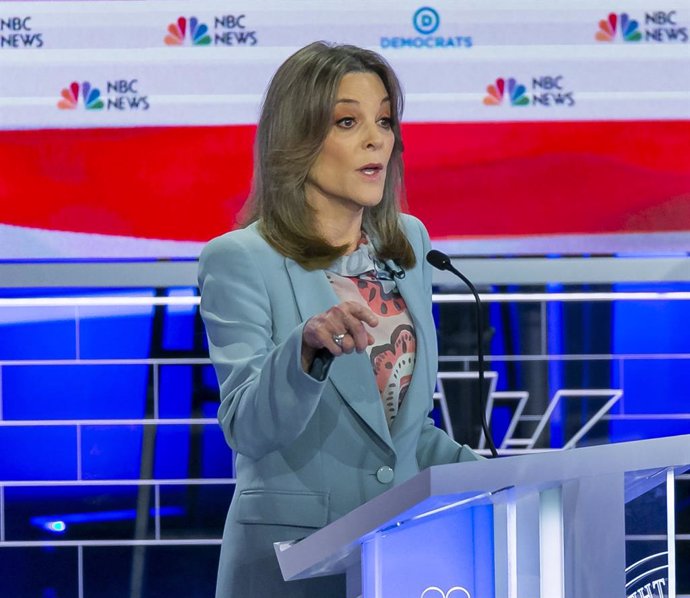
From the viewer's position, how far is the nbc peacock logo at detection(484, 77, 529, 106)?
312cm

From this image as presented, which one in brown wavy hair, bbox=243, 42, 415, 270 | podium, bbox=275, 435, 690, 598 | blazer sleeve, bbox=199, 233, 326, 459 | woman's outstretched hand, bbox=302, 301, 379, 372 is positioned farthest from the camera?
brown wavy hair, bbox=243, 42, 415, 270

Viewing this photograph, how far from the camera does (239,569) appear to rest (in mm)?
1681

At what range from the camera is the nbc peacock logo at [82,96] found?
310cm

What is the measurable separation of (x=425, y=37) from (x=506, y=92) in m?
0.28

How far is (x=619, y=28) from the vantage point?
10.2 feet

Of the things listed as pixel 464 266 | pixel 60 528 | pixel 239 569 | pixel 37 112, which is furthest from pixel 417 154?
pixel 239 569

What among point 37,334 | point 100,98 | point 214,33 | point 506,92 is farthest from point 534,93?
point 37,334

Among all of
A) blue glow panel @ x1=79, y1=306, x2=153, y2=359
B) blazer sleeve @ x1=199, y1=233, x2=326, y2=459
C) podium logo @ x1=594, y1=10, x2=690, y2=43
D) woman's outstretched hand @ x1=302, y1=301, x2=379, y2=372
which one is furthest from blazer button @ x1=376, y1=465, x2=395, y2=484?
podium logo @ x1=594, y1=10, x2=690, y2=43

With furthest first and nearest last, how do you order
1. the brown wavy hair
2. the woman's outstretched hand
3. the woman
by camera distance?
1. the brown wavy hair
2. the woman
3. the woman's outstretched hand

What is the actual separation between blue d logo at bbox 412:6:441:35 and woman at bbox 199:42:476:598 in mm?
1168

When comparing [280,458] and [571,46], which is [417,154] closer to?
[571,46]

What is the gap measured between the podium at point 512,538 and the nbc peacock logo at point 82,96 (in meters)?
2.13

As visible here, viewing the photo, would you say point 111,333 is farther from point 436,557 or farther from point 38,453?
point 436,557

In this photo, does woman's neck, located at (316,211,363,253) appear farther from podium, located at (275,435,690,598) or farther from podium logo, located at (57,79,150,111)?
podium logo, located at (57,79,150,111)
